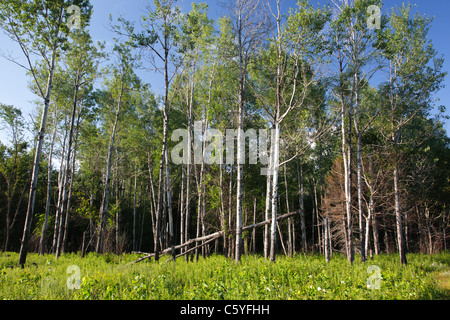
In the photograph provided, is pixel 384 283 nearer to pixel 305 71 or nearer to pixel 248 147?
pixel 305 71

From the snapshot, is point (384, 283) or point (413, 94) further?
point (413, 94)

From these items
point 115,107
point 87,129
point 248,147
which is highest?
point 115,107

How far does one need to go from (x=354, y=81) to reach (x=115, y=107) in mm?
14029

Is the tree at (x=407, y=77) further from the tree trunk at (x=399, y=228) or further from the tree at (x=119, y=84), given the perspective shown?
the tree at (x=119, y=84)

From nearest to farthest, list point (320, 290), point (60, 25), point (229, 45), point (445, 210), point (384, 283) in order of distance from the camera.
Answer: point (320, 290), point (384, 283), point (60, 25), point (229, 45), point (445, 210)

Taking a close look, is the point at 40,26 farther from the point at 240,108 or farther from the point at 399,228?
the point at 399,228

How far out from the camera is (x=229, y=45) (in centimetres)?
1134

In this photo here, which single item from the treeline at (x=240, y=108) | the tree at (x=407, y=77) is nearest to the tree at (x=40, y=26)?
the treeline at (x=240, y=108)

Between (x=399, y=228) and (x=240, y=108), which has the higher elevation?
(x=240, y=108)

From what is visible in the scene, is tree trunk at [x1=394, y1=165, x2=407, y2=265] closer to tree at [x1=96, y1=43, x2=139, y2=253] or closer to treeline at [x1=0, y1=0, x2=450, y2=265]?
treeline at [x1=0, y1=0, x2=450, y2=265]

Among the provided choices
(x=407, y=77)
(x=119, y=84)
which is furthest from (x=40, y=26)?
(x=407, y=77)

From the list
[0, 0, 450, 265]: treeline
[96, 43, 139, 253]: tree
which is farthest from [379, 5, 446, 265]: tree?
[96, 43, 139, 253]: tree
